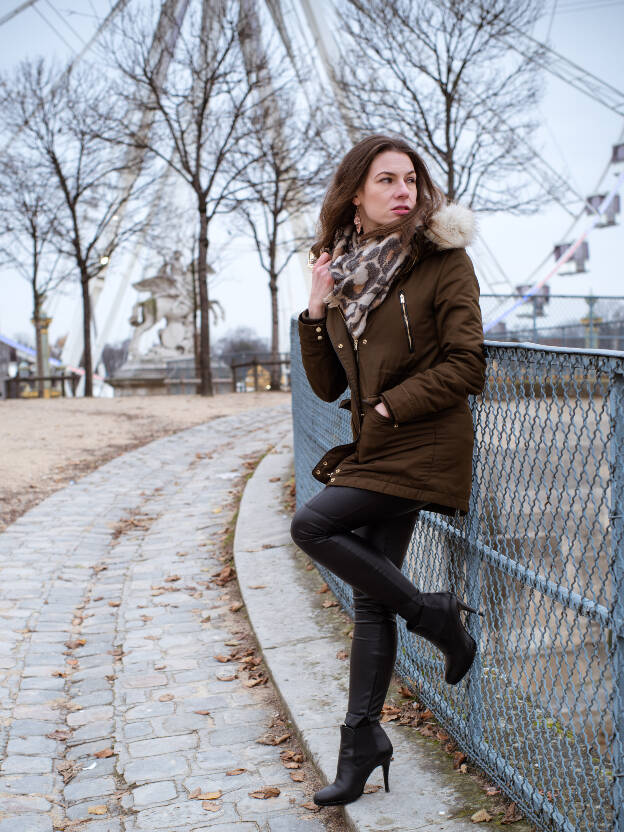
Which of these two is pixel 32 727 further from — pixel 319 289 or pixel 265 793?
pixel 319 289

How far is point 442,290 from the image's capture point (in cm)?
256

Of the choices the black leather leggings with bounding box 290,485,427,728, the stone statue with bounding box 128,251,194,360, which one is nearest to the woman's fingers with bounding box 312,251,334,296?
the black leather leggings with bounding box 290,485,427,728

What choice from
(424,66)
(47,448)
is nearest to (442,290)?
(47,448)

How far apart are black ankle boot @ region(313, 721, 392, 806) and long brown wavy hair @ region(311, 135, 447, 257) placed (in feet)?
4.80

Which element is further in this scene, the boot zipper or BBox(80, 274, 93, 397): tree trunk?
BBox(80, 274, 93, 397): tree trunk

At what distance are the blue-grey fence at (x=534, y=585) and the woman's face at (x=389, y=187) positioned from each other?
1.67ft

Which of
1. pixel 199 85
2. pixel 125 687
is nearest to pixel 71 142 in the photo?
pixel 199 85

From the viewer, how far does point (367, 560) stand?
8.61ft

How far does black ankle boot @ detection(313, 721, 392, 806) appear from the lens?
2727 mm

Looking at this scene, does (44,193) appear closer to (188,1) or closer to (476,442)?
(188,1)

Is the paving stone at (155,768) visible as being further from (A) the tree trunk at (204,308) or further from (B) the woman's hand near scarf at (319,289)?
(A) the tree trunk at (204,308)

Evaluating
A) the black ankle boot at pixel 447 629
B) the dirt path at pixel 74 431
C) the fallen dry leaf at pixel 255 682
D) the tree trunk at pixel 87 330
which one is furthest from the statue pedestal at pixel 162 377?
the black ankle boot at pixel 447 629

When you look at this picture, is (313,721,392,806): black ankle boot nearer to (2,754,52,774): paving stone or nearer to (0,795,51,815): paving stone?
(0,795,51,815): paving stone

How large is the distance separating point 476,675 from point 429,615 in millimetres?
422
